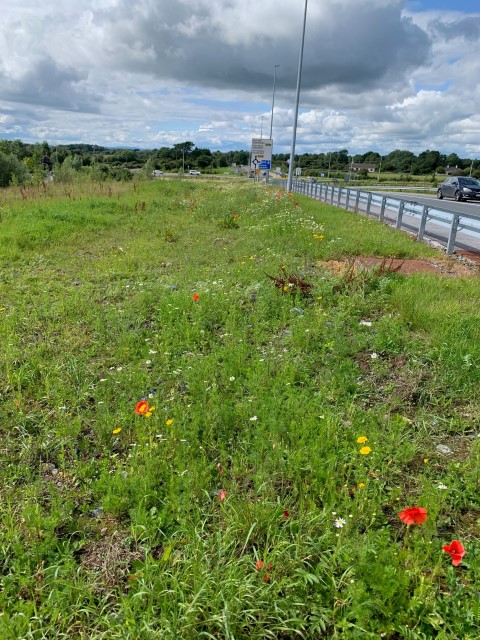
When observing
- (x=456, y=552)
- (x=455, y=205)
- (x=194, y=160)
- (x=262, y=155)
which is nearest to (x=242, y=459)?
(x=456, y=552)

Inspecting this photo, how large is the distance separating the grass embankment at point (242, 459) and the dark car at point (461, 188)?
25.0 meters

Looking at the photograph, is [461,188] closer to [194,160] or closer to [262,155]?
[262,155]

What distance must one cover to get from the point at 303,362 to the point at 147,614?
297 cm

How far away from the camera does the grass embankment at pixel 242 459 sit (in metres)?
2.20

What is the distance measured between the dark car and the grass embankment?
984 inches

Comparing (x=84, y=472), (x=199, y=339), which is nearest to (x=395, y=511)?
(x=84, y=472)

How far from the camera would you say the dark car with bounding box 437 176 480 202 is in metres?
28.5

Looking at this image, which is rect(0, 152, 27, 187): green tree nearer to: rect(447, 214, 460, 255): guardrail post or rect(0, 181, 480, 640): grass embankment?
rect(0, 181, 480, 640): grass embankment

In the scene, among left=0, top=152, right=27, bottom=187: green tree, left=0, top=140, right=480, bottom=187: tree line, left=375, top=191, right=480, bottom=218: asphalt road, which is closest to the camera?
left=375, top=191, right=480, bottom=218: asphalt road

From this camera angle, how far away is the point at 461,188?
29.1m

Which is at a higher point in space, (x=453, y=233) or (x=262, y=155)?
(x=262, y=155)

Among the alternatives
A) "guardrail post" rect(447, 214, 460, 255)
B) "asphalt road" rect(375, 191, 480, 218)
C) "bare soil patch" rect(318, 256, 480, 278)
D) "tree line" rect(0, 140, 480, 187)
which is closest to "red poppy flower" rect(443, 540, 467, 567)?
"bare soil patch" rect(318, 256, 480, 278)

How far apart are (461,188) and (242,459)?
102 feet

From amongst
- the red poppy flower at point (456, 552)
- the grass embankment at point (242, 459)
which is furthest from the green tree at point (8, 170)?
the red poppy flower at point (456, 552)
